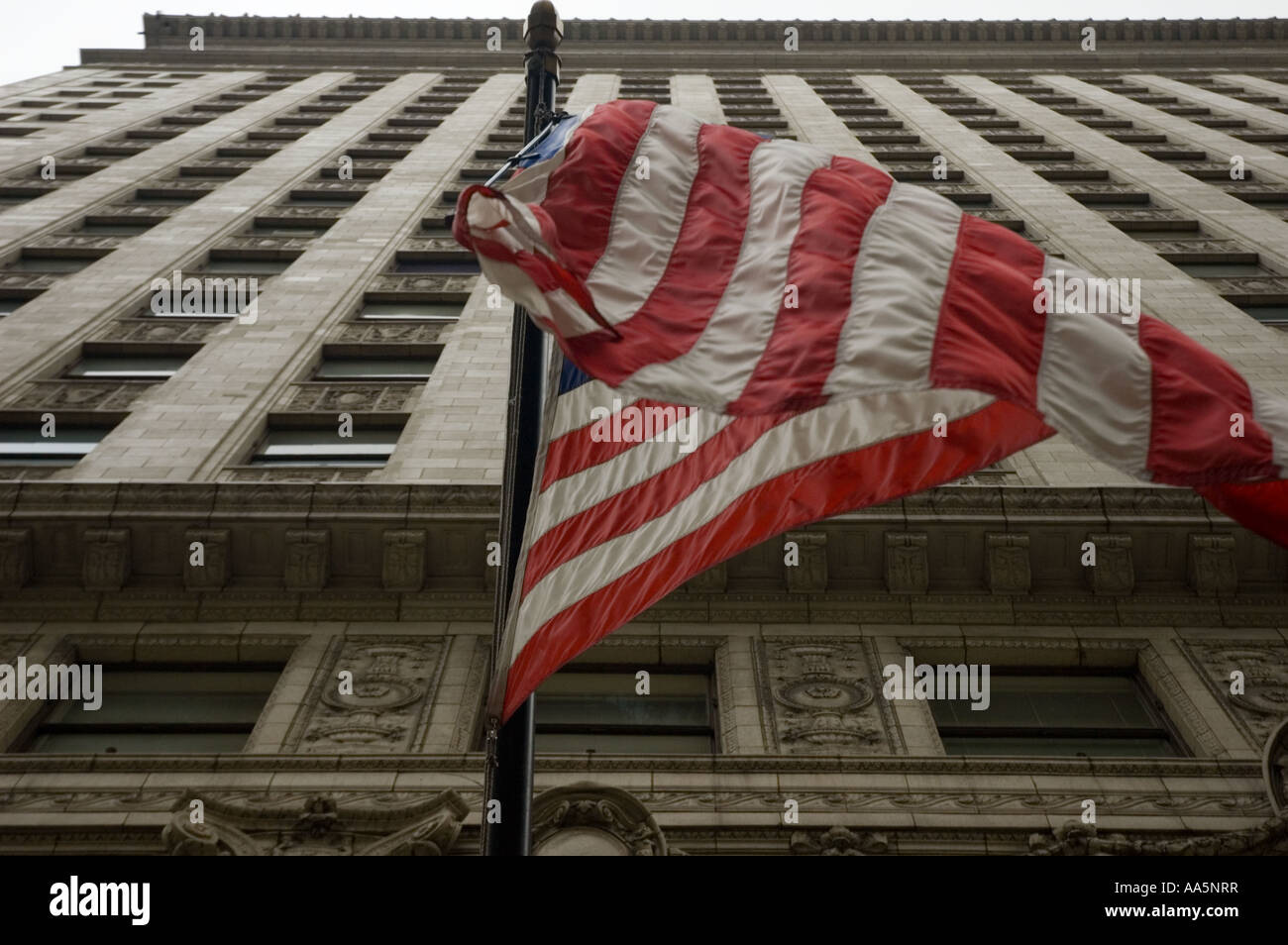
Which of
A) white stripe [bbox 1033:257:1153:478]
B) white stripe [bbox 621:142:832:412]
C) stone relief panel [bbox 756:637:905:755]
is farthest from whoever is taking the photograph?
stone relief panel [bbox 756:637:905:755]

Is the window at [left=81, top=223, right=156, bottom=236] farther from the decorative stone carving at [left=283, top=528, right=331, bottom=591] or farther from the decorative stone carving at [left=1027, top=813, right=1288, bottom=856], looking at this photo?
the decorative stone carving at [left=1027, top=813, right=1288, bottom=856]

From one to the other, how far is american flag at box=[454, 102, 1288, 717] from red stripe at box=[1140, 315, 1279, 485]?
0.01 m

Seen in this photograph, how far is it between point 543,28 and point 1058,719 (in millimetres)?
8532

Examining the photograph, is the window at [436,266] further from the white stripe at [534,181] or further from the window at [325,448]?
the white stripe at [534,181]

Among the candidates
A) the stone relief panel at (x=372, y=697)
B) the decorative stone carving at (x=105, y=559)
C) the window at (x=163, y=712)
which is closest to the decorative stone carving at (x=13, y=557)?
the decorative stone carving at (x=105, y=559)

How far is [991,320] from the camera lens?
7895 mm

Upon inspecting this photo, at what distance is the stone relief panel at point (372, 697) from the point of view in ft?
37.8

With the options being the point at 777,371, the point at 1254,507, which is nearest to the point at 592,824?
the point at 777,371

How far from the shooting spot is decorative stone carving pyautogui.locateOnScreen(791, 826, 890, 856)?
32.3ft

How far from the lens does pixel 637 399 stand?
840 cm

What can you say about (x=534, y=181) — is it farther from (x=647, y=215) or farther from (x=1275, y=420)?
(x=1275, y=420)

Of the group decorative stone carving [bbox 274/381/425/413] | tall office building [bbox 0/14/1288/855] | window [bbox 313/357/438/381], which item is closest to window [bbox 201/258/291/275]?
tall office building [bbox 0/14/1288/855]
